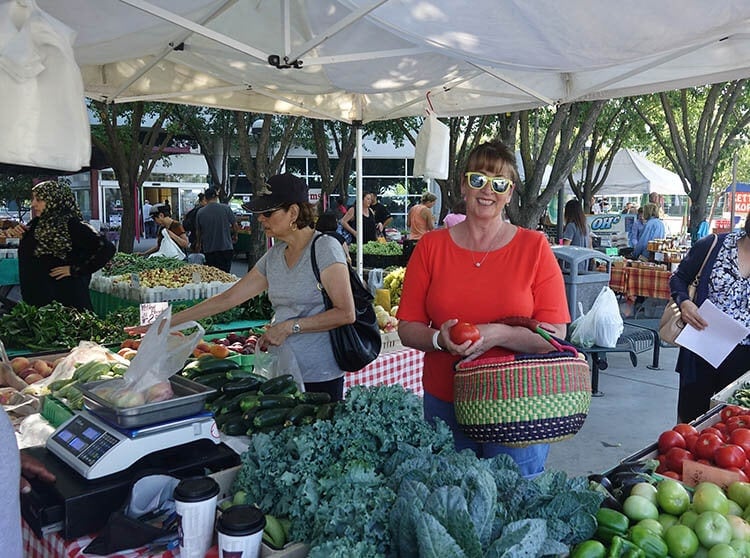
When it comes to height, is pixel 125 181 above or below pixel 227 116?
below

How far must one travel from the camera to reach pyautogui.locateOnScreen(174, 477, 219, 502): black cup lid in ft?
5.56

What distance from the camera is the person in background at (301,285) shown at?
11.2ft

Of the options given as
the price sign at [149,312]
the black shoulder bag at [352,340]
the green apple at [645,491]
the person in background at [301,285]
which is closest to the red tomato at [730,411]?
the green apple at [645,491]

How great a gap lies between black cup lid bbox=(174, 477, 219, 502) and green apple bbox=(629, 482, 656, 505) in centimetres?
144

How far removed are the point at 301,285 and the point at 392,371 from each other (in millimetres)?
2102

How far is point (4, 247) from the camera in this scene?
1228 cm

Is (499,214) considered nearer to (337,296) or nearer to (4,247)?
(337,296)

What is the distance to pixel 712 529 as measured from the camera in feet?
6.54

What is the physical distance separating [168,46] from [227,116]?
59.2 ft

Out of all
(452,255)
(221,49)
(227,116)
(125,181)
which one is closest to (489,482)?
(452,255)

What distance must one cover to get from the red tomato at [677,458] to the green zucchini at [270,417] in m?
1.65

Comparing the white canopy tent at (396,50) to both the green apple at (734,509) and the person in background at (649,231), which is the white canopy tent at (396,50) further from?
the person in background at (649,231)

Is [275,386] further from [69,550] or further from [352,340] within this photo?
[69,550]

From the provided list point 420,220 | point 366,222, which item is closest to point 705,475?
point 420,220
